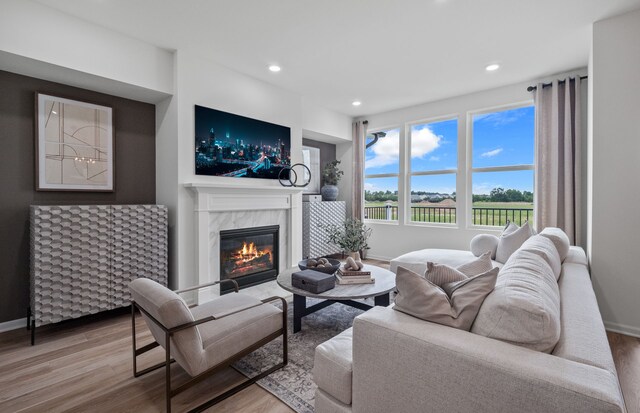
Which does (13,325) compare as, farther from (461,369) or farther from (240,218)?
(461,369)

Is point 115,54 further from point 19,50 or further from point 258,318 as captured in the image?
point 258,318

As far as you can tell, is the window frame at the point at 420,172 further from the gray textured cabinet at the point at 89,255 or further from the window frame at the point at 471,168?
the gray textured cabinet at the point at 89,255

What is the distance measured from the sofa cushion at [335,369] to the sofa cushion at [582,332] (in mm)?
787

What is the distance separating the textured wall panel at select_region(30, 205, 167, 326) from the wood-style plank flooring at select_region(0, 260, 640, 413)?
0.95 feet

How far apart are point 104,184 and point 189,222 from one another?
93 cm

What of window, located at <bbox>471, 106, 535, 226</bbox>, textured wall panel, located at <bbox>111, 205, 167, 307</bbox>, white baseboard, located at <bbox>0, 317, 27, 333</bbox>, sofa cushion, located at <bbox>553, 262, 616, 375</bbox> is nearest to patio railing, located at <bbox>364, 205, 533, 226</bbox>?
window, located at <bbox>471, 106, 535, 226</bbox>

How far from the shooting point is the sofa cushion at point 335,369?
1.36m

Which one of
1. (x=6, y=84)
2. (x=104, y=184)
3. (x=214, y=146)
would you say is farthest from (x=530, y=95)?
(x=6, y=84)

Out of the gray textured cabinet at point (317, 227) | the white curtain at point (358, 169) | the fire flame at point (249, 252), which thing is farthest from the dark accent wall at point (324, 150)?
the fire flame at point (249, 252)

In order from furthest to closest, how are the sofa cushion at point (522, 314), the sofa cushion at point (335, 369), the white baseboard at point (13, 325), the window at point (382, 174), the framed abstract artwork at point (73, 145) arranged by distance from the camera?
the window at point (382, 174) → the framed abstract artwork at point (73, 145) → the white baseboard at point (13, 325) → the sofa cushion at point (335, 369) → the sofa cushion at point (522, 314)

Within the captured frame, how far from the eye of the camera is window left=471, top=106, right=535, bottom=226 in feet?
14.2

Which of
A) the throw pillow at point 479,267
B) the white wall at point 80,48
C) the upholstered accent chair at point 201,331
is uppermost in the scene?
the white wall at point 80,48

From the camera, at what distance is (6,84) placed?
2697 mm

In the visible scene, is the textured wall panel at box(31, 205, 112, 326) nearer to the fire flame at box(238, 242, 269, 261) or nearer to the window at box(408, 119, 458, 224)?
the fire flame at box(238, 242, 269, 261)
